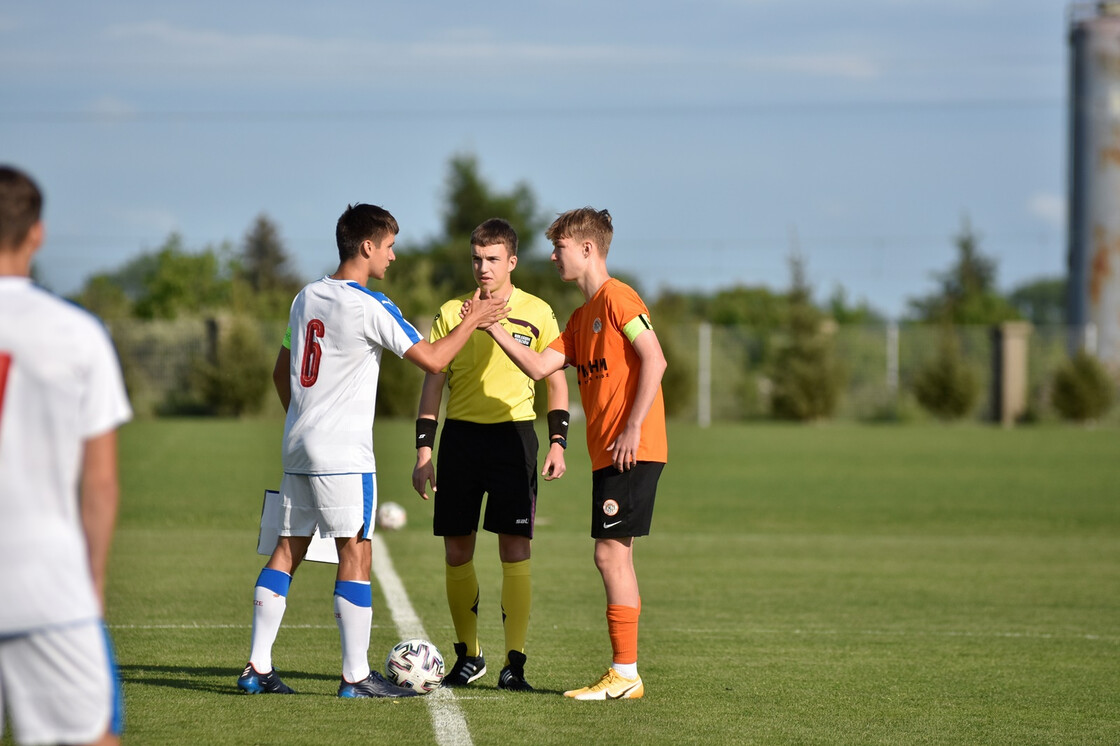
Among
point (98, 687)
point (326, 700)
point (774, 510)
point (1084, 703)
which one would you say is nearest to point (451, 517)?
point (326, 700)

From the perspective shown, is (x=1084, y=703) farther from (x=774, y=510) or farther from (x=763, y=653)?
(x=774, y=510)

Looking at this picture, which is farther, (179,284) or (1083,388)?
(179,284)

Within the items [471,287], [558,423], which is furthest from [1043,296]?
[558,423]

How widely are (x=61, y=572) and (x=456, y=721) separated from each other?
283cm

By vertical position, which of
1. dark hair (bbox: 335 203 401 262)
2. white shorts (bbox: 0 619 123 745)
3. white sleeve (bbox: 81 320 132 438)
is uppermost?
dark hair (bbox: 335 203 401 262)

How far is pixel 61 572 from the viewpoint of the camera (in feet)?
10.3

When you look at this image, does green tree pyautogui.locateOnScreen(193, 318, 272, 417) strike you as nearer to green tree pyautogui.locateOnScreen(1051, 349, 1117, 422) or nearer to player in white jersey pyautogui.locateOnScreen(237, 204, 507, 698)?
green tree pyautogui.locateOnScreen(1051, 349, 1117, 422)

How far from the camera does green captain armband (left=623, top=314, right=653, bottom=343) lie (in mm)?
6223

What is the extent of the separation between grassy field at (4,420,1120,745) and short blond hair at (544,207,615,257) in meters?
2.17

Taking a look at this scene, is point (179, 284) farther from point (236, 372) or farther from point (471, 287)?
point (236, 372)

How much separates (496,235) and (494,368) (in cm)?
72

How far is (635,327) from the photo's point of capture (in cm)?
624

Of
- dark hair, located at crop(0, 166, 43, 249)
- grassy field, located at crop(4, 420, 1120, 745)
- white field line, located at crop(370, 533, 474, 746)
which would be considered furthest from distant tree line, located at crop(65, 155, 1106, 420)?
dark hair, located at crop(0, 166, 43, 249)

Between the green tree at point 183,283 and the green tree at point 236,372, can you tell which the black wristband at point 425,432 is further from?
the green tree at point 183,283
